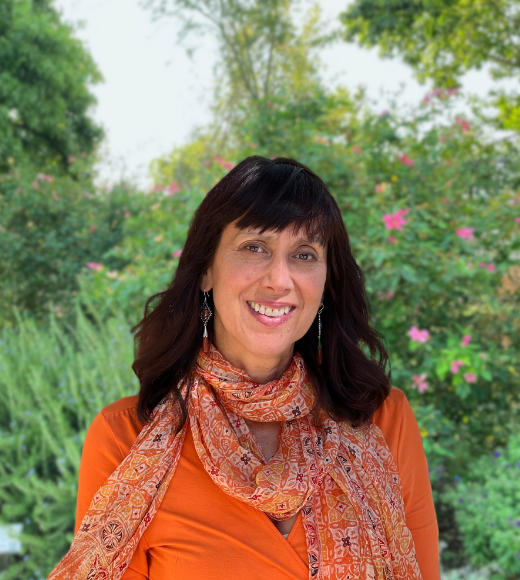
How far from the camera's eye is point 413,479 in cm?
154

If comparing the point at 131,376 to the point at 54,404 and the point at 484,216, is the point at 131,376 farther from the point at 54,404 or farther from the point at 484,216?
the point at 484,216

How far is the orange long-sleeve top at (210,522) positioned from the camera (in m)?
1.33

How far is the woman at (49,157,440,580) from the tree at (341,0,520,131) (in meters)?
5.25

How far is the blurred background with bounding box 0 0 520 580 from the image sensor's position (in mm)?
3232

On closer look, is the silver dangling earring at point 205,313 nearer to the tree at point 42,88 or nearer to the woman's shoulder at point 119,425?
the woman's shoulder at point 119,425

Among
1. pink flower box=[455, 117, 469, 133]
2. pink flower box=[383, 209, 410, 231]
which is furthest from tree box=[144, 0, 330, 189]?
pink flower box=[383, 209, 410, 231]

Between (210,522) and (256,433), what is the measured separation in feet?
0.93

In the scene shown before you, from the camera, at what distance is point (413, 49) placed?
21.3 feet

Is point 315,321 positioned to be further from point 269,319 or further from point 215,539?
point 215,539

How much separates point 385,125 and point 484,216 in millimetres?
913

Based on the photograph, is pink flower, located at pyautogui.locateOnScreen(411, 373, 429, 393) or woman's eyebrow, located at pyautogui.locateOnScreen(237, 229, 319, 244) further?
pink flower, located at pyautogui.locateOnScreen(411, 373, 429, 393)

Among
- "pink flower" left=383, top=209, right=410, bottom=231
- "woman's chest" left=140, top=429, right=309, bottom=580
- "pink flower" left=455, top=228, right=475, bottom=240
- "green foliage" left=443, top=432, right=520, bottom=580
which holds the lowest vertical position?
"green foliage" left=443, top=432, right=520, bottom=580

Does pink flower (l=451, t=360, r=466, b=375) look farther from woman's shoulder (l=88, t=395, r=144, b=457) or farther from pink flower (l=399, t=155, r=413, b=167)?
woman's shoulder (l=88, t=395, r=144, b=457)

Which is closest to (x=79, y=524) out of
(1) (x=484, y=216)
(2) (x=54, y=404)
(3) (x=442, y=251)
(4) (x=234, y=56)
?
(2) (x=54, y=404)
